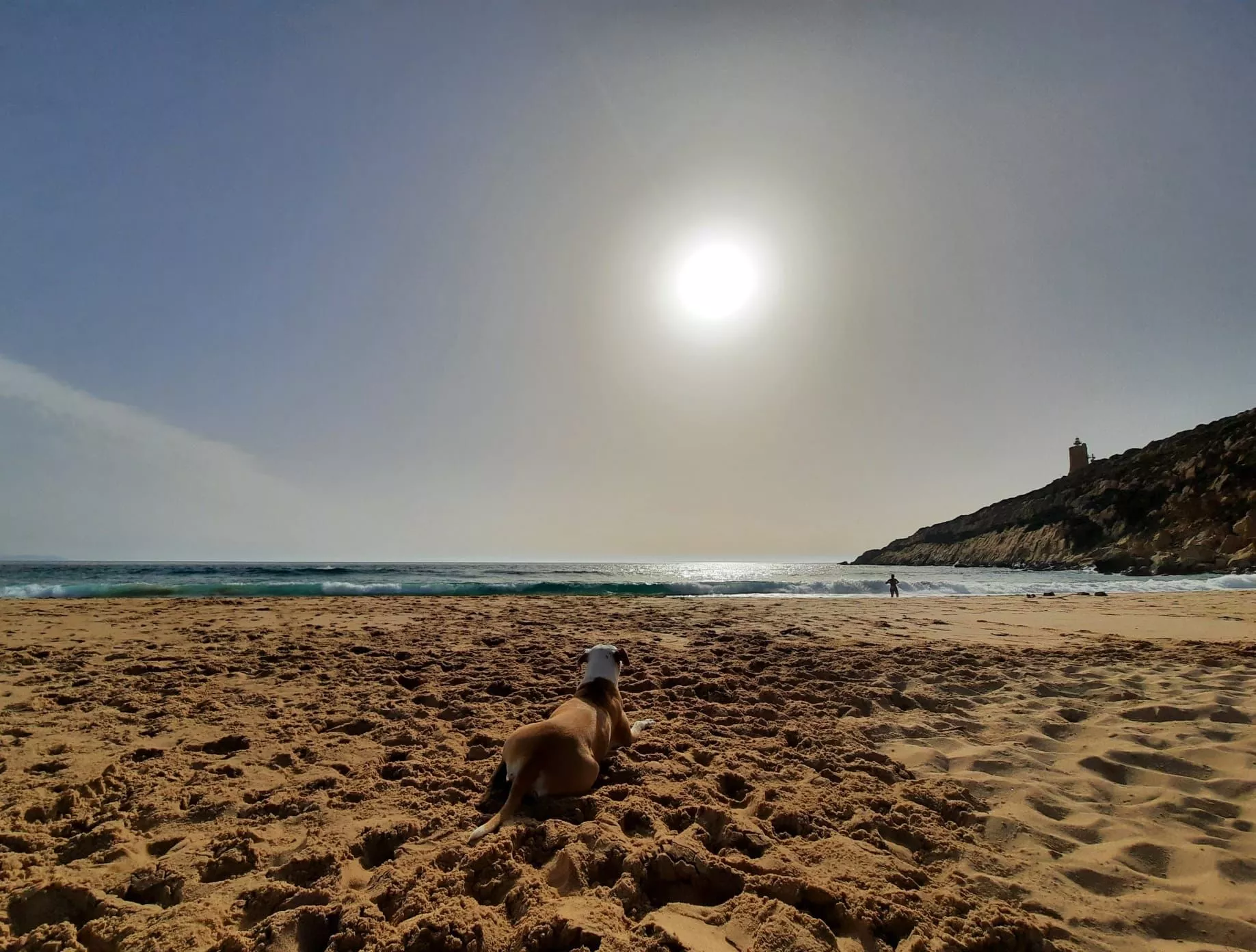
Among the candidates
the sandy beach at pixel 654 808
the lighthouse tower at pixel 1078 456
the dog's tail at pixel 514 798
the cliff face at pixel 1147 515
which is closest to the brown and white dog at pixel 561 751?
the dog's tail at pixel 514 798

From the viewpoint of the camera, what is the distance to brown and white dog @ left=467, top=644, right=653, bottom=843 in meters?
3.10

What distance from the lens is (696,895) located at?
2365mm

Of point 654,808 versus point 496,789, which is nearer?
point 654,808

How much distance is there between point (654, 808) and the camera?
3.07 meters

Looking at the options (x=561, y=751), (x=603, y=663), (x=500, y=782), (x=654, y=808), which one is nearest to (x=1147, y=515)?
(x=603, y=663)

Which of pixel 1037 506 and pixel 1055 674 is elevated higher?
pixel 1037 506

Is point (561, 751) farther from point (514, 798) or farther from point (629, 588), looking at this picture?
point (629, 588)

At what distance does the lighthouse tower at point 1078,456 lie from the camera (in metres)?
66.4

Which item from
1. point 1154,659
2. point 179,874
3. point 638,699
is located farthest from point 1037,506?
point 179,874

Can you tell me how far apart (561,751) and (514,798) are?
392mm

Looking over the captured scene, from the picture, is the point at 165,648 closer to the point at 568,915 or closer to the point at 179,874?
the point at 179,874

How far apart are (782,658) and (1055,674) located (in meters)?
3.03

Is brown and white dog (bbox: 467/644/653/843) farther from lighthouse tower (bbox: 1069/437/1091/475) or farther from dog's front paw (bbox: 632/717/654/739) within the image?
lighthouse tower (bbox: 1069/437/1091/475)

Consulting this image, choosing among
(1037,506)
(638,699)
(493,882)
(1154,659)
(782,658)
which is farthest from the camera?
(1037,506)
